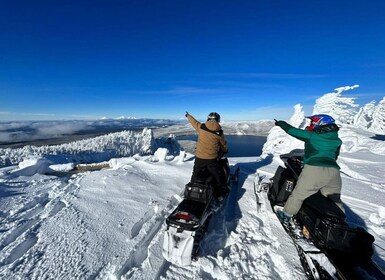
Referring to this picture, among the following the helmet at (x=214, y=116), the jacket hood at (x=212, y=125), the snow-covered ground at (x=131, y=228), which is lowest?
the snow-covered ground at (x=131, y=228)

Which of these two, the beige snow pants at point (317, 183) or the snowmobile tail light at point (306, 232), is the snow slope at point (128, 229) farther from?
the beige snow pants at point (317, 183)

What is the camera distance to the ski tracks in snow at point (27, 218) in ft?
9.50

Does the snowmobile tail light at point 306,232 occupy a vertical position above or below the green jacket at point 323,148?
below

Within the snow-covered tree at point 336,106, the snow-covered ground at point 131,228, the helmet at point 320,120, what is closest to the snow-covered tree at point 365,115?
the snow-covered tree at point 336,106

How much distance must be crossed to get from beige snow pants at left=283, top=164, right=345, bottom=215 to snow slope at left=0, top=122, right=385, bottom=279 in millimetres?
1009

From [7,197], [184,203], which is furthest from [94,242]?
[7,197]

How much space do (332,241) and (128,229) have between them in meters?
3.34

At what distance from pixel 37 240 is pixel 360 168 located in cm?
1219

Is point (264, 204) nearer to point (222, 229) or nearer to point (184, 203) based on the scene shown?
point (222, 229)

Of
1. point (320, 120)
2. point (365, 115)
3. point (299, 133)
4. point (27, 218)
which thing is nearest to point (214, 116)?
point (299, 133)

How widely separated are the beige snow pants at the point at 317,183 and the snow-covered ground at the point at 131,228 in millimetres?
1012

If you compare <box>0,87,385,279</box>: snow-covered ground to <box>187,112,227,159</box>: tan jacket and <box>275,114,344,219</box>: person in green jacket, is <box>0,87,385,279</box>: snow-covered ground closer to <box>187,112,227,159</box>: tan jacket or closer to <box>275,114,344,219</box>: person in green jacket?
<box>275,114,344,219</box>: person in green jacket

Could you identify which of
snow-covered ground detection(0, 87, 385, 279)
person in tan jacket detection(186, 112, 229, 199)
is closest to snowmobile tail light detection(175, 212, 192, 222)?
snow-covered ground detection(0, 87, 385, 279)

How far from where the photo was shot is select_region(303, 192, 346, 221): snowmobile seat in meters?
2.97
